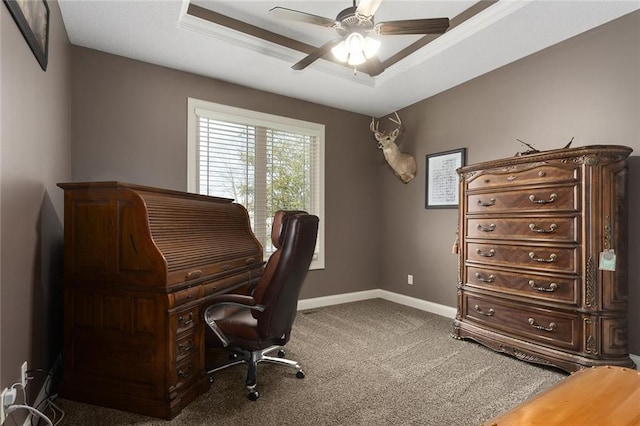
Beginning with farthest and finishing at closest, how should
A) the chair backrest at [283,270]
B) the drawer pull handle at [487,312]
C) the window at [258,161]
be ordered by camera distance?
the window at [258,161] < the drawer pull handle at [487,312] < the chair backrest at [283,270]

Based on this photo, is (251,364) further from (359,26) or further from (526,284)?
(359,26)

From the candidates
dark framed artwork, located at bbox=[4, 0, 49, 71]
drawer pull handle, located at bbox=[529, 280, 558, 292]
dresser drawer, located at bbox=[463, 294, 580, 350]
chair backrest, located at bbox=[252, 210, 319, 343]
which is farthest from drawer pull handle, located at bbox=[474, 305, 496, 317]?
dark framed artwork, located at bbox=[4, 0, 49, 71]

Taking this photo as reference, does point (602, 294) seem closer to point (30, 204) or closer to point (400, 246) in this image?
point (400, 246)

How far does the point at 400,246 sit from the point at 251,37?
3205 mm

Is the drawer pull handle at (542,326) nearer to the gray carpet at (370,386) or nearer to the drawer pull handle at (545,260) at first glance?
the gray carpet at (370,386)

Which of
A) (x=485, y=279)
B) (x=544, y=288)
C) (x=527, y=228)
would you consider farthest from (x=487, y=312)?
(x=527, y=228)

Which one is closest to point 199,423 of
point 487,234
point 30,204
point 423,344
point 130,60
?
point 30,204

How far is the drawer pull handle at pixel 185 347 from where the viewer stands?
2.00m

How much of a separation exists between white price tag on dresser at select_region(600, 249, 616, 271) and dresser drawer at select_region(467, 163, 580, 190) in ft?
1.81

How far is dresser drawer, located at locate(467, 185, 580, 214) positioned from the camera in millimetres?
2479

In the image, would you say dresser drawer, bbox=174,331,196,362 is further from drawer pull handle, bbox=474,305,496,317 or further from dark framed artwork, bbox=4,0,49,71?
drawer pull handle, bbox=474,305,496,317

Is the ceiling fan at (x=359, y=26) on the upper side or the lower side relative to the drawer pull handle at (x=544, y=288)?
upper

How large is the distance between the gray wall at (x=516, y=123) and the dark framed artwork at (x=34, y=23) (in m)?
3.83

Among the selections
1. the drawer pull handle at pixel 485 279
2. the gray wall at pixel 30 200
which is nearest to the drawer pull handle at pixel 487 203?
the drawer pull handle at pixel 485 279
